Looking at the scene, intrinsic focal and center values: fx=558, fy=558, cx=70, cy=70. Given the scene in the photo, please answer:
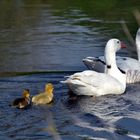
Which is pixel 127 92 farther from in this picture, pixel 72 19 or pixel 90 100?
pixel 72 19

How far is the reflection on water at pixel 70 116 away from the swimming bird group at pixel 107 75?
6.3 inches

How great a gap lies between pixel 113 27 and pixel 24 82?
30.1 feet

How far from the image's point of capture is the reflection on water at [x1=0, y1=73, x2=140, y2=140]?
26.1 ft

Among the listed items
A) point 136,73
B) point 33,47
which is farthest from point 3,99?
point 33,47

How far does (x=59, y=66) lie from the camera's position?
524 inches

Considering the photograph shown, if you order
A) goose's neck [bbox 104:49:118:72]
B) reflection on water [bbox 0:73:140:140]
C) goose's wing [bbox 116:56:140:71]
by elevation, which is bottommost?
reflection on water [bbox 0:73:140:140]

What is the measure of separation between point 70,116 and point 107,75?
218 centimetres

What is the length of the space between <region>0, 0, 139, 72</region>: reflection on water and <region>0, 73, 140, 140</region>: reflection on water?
8.64ft

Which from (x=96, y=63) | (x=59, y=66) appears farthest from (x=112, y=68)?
(x=59, y=66)

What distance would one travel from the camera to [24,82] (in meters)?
11.3

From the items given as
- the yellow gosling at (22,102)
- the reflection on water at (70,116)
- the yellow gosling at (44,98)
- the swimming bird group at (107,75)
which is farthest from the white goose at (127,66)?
the yellow gosling at (22,102)

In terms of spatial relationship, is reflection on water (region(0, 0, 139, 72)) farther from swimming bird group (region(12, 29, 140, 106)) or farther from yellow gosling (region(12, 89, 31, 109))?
yellow gosling (region(12, 89, 31, 109))

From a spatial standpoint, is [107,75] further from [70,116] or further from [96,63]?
[70,116]

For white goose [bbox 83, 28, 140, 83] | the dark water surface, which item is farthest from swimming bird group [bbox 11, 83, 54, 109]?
white goose [bbox 83, 28, 140, 83]
